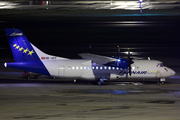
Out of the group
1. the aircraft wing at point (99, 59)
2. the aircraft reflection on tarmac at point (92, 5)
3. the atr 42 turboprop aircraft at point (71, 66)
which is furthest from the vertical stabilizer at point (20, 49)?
the aircraft reflection on tarmac at point (92, 5)

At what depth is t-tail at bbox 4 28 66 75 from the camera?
31309 millimetres

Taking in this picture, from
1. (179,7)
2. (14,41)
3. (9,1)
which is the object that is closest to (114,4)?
(179,7)

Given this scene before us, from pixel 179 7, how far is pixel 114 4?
2197 cm

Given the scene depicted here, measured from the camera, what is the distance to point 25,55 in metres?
A: 31.6

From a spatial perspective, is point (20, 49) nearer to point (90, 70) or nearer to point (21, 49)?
point (21, 49)

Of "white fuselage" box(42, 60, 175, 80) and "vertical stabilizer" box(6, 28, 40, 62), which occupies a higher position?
"vertical stabilizer" box(6, 28, 40, 62)

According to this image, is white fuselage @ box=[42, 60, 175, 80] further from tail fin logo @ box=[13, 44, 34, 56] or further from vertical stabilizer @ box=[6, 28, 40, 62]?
tail fin logo @ box=[13, 44, 34, 56]

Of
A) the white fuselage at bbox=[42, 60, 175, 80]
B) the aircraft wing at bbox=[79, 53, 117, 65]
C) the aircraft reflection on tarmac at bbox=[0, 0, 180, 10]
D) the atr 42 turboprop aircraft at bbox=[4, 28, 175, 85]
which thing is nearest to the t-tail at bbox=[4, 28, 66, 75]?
the atr 42 turboprop aircraft at bbox=[4, 28, 175, 85]

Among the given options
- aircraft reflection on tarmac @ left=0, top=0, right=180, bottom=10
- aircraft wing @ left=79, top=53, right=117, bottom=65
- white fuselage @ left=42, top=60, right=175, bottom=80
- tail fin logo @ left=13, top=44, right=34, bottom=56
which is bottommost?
white fuselage @ left=42, top=60, right=175, bottom=80

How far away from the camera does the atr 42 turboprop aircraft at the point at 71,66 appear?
31.3m

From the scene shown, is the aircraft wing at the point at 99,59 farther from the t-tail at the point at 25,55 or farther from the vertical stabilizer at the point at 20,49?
the vertical stabilizer at the point at 20,49

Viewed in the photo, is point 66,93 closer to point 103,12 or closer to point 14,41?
point 14,41

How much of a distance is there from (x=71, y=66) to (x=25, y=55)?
532 centimetres

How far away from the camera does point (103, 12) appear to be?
275ft
